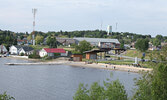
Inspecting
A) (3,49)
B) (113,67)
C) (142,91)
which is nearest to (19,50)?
(3,49)

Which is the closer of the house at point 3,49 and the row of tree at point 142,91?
the row of tree at point 142,91

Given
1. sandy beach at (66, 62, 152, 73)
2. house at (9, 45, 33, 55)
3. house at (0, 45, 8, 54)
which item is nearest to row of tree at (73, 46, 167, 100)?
sandy beach at (66, 62, 152, 73)

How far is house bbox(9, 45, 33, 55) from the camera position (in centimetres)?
6690

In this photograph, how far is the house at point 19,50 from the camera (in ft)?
219

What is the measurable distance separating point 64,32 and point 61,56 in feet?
265

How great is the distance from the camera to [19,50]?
6975 centimetres

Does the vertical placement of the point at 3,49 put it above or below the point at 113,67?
above

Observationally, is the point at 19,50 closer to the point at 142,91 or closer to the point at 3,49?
the point at 3,49

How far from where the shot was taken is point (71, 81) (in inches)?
1201

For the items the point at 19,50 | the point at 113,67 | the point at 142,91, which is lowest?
the point at 113,67

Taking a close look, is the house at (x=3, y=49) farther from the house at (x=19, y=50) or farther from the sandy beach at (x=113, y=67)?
the sandy beach at (x=113, y=67)

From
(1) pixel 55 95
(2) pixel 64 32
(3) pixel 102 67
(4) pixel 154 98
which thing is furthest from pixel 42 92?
(2) pixel 64 32

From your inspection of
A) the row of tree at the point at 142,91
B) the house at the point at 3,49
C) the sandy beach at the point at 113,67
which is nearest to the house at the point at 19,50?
the house at the point at 3,49

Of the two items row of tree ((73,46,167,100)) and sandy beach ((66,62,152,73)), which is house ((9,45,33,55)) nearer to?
sandy beach ((66,62,152,73))
